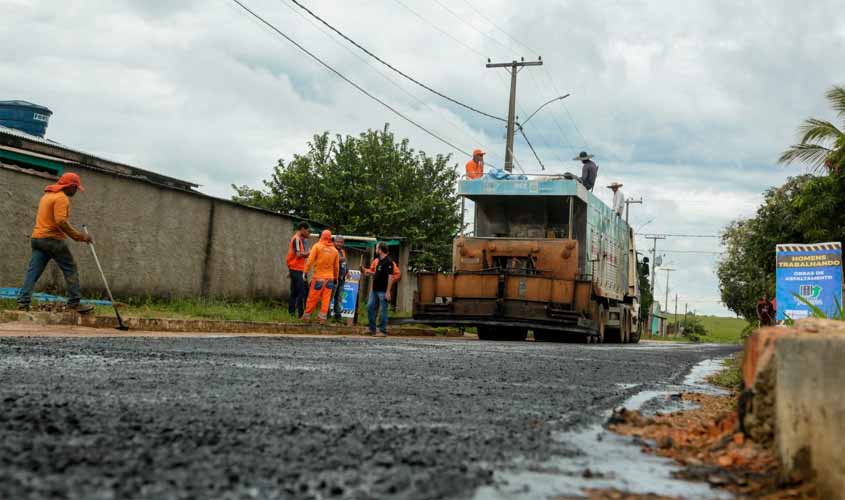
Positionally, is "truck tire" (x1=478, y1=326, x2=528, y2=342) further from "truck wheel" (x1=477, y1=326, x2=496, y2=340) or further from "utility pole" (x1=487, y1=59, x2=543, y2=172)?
"utility pole" (x1=487, y1=59, x2=543, y2=172)

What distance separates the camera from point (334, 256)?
14.2 meters

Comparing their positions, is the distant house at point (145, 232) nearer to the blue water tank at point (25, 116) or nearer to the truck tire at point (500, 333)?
the truck tire at point (500, 333)

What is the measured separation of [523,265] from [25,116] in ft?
61.7

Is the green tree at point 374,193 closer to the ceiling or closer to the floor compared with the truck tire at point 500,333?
closer to the ceiling

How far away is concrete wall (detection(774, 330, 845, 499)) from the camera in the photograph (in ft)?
7.32

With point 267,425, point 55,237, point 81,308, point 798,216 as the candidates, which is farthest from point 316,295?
point 798,216

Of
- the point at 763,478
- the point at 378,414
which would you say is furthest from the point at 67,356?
the point at 763,478

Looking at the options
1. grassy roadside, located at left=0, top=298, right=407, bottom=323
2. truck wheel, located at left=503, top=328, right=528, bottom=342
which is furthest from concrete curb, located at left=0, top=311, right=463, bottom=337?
truck wheel, located at left=503, top=328, right=528, bottom=342

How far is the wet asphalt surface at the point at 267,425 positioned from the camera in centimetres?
203

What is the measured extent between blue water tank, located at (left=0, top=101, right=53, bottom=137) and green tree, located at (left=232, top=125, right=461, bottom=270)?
34.0ft

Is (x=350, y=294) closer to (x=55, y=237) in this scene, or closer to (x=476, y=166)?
(x=476, y=166)

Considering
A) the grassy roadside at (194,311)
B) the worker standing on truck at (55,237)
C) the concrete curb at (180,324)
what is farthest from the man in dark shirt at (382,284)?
the worker standing on truck at (55,237)

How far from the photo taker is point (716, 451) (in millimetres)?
2830

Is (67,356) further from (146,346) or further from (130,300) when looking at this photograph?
(130,300)
